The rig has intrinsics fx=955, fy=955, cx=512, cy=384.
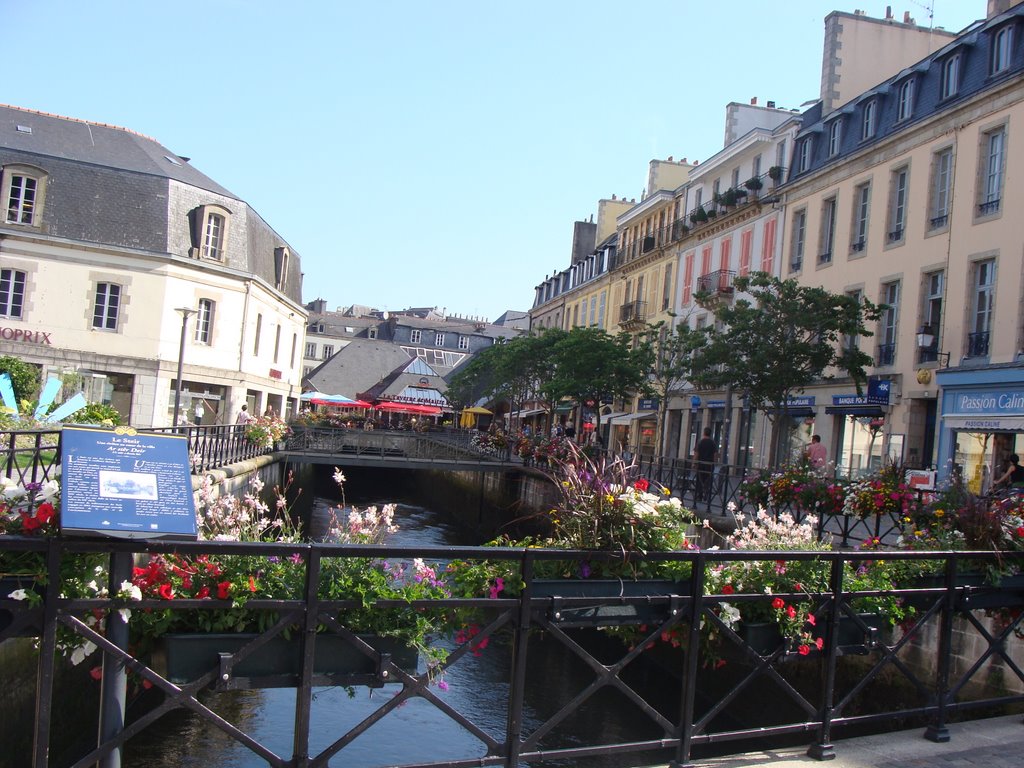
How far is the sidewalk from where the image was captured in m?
4.55

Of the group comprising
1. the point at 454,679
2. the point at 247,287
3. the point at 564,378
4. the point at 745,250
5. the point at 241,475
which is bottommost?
the point at 454,679

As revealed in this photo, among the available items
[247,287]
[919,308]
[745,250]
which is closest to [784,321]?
[919,308]

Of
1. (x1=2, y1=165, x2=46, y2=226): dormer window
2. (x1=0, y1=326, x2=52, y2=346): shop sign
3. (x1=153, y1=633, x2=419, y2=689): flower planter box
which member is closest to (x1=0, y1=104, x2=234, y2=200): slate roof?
(x1=2, y1=165, x2=46, y2=226): dormer window

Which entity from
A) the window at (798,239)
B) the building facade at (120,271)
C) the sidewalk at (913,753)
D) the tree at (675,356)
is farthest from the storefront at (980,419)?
the building facade at (120,271)

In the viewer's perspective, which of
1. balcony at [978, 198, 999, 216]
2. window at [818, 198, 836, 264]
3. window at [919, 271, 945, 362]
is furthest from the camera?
window at [818, 198, 836, 264]

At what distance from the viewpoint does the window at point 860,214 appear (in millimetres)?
25350

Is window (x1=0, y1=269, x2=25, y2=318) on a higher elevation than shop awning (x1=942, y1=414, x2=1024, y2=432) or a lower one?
higher

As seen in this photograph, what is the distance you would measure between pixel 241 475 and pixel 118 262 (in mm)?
13683

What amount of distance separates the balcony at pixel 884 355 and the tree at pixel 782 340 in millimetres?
1240

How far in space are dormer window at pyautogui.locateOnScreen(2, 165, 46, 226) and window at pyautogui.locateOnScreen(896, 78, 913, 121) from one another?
24.8m

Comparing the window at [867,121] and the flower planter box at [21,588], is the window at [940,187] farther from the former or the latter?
the flower planter box at [21,588]

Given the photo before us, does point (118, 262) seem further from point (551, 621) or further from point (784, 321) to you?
point (551, 621)

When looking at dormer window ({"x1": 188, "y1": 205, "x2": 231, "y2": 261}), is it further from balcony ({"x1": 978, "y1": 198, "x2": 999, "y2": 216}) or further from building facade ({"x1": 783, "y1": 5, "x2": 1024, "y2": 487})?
balcony ({"x1": 978, "y1": 198, "x2": 999, "y2": 216})

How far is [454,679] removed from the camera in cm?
1145
